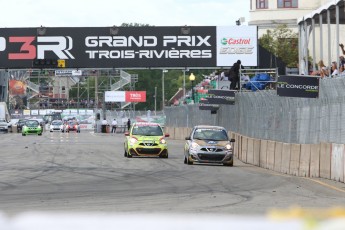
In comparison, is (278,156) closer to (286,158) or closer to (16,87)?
(286,158)

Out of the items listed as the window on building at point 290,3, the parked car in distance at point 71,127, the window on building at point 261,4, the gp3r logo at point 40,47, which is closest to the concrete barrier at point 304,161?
the gp3r logo at point 40,47

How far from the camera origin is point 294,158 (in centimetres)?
2466

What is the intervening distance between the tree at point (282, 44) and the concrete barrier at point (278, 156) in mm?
48749

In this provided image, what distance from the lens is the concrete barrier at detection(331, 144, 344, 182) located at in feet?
67.3

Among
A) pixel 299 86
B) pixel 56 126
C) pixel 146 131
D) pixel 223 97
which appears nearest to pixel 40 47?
pixel 223 97

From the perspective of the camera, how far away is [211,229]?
295 cm

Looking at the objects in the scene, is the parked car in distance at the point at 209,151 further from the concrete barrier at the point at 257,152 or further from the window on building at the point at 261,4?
the window on building at the point at 261,4

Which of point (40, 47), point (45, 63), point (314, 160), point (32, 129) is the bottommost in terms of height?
point (32, 129)

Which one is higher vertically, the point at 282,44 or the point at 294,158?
the point at 282,44

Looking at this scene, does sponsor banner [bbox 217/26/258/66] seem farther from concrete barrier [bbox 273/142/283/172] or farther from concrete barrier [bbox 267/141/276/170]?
concrete barrier [bbox 273/142/283/172]

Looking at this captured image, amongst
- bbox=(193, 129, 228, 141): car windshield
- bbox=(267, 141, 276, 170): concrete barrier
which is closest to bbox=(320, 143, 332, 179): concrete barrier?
bbox=(267, 141, 276, 170): concrete barrier

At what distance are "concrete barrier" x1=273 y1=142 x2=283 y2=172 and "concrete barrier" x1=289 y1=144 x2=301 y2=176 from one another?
1.28 metres

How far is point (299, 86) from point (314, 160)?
6.37ft

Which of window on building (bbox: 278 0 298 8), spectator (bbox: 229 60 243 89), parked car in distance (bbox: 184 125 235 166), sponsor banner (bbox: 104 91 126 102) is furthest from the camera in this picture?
sponsor banner (bbox: 104 91 126 102)
